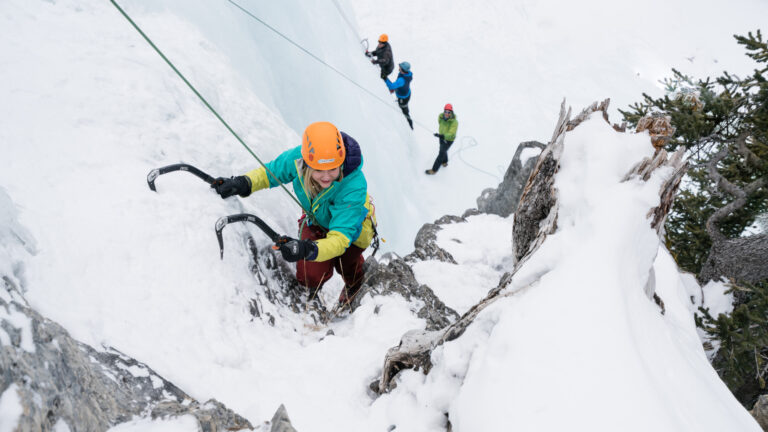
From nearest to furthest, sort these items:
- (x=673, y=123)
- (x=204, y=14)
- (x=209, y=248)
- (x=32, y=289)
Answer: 1. (x=32, y=289)
2. (x=209, y=248)
3. (x=673, y=123)
4. (x=204, y=14)

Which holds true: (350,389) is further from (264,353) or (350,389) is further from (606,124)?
(606,124)

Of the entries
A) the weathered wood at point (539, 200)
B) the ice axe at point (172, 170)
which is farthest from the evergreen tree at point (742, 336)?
the ice axe at point (172, 170)

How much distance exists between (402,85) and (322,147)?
7.47 meters

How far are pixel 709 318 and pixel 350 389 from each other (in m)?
3.83

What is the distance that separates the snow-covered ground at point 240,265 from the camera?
67.7 inches

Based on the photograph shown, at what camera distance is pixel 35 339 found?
1547 millimetres

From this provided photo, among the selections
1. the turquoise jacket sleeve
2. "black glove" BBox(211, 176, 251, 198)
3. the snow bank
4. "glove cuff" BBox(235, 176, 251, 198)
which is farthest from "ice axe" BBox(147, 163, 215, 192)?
the snow bank

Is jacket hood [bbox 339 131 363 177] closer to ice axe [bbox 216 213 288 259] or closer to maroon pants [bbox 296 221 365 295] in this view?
ice axe [bbox 216 213 288 259]

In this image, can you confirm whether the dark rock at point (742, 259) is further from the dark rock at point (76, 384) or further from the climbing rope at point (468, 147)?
the climbing rope at point (468, 147)

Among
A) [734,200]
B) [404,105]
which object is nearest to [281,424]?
[734,200]

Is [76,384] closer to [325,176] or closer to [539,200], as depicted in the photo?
[325,176]

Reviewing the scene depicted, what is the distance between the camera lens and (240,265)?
3268 millimetres

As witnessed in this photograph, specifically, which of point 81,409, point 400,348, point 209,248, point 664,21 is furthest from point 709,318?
point 664,21

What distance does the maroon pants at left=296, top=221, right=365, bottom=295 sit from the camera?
3895 mm
